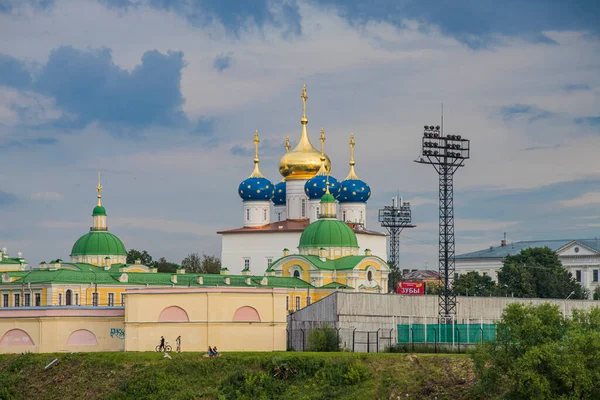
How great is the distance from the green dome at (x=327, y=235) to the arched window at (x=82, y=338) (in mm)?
24329

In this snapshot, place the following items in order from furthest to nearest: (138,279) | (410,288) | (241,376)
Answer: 1. (410,288)
2. (138,279)
3. (241,376)

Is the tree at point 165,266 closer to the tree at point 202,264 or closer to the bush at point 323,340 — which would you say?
the tree at point 202,264

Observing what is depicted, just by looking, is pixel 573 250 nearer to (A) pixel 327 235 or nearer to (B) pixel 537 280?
(B) pixel 537 280

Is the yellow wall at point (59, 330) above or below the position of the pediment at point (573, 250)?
below

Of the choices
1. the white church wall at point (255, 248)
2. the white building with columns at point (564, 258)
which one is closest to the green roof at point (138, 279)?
the white church wall at point (255, 248)

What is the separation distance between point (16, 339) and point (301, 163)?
35.7m

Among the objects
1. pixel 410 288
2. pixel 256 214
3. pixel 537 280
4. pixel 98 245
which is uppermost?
pixel 256 214

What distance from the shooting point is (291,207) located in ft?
292

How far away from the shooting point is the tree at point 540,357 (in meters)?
41.2

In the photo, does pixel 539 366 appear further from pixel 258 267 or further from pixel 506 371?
pixel 258 267

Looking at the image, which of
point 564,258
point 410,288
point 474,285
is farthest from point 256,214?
point 564,258

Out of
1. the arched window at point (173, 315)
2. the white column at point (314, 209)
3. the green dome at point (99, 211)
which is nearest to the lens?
the arched window at point (173, 315)

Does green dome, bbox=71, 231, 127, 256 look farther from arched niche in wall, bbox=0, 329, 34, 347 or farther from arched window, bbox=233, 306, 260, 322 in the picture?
arched window, bbox=233, 306, 260, 322

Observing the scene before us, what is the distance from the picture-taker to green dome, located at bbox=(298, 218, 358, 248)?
260 ft
